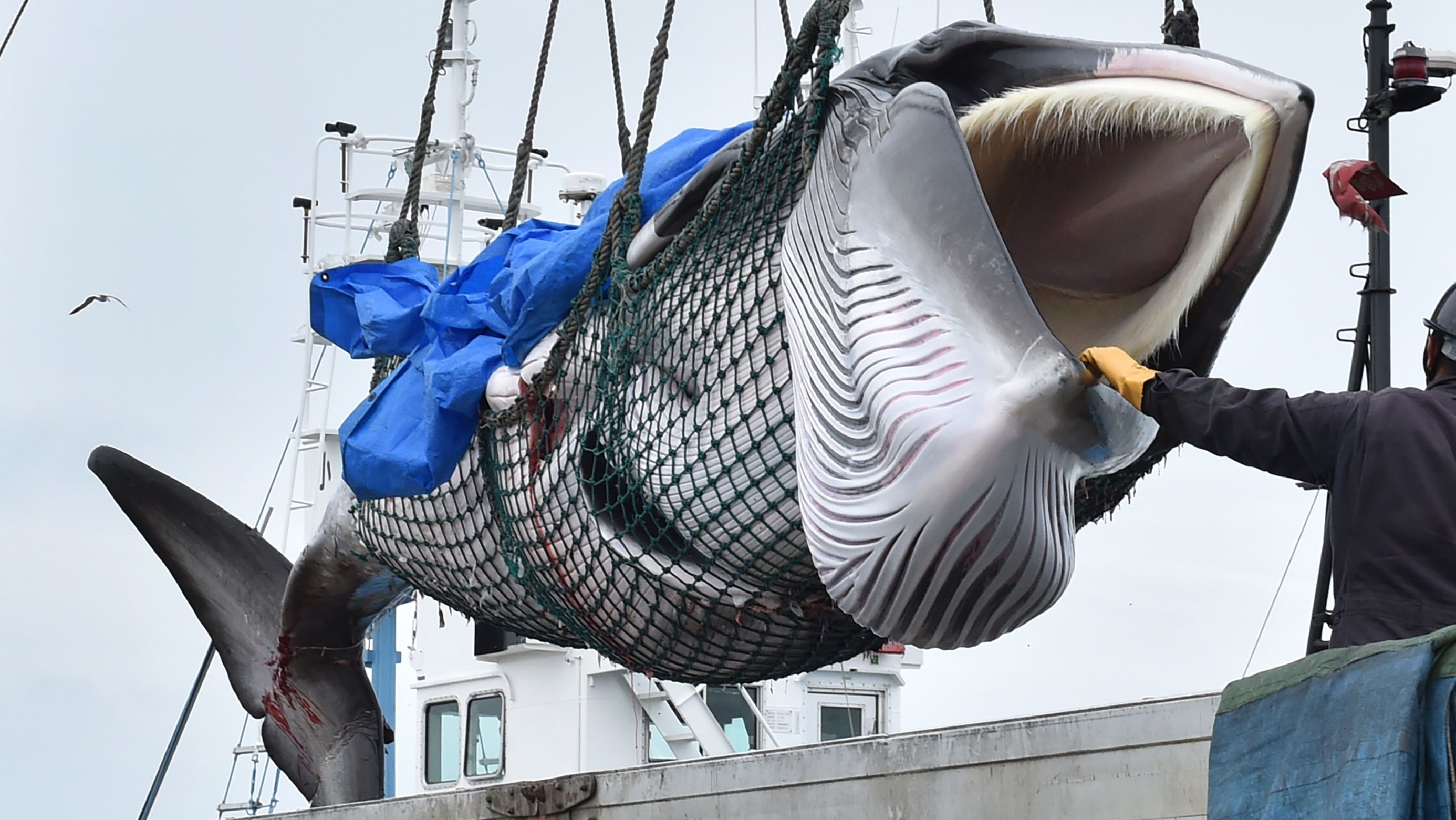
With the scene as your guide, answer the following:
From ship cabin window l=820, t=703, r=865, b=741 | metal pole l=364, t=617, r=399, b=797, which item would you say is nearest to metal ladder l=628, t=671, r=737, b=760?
ship cabin window l=820, t=703, r=865, b=741

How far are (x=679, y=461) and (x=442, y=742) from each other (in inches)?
249

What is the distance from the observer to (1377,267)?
464cm

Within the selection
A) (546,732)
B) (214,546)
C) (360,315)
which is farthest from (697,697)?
(360,315)

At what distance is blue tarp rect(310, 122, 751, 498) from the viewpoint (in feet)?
10.3

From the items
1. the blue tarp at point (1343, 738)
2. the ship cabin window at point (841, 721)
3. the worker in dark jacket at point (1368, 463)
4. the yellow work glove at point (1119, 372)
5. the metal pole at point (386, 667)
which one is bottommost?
the blue tarp at point (1343, 738)

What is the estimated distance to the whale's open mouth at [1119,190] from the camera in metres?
2.18

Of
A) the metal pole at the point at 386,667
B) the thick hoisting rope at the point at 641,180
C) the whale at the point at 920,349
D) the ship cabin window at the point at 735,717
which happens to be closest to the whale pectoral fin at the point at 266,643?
the thick hoisting rope at the point at 641,180

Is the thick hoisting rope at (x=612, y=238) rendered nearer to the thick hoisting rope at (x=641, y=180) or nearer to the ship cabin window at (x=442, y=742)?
the thick hoisting rope at (x=641, y=180)

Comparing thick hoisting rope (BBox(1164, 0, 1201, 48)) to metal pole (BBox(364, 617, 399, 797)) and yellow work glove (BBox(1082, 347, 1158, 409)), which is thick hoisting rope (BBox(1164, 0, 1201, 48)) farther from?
metal pole (BBox(364, 617, 399, 797))

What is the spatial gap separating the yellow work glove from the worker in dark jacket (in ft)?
0.06

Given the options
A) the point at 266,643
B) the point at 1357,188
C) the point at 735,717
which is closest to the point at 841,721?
the point at 735,717

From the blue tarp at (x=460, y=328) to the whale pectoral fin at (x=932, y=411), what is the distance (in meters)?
0.79

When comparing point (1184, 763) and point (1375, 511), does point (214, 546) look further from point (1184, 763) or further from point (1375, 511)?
point (1375, 511)

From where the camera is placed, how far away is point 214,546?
4.67 m
